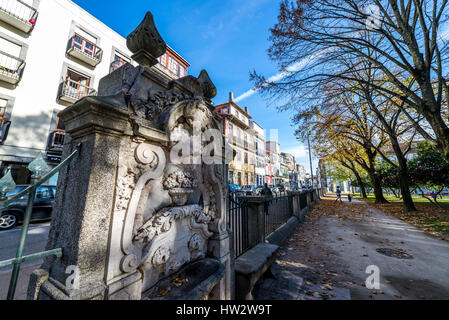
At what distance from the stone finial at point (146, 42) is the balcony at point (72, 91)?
14116 millimetres

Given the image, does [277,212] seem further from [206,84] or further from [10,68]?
[10,68]

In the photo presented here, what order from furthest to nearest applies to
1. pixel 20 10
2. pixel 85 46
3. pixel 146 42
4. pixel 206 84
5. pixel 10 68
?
1. pixel 85 46
2. pixel 20 10
3. pixel 10 68
4. pixel 206 84
5. pixel 146 42

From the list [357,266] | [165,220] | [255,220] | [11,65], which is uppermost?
[11,65]

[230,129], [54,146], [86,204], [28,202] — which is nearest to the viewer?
[28,202]

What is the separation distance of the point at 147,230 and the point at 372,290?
13.6ft

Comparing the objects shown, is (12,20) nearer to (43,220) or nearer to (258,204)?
(43,220)

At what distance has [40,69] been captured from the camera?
12.3 metres

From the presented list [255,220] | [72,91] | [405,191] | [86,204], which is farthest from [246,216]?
[72,91]

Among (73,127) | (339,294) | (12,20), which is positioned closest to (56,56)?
(12,20)

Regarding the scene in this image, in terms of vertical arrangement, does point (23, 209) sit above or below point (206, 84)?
below

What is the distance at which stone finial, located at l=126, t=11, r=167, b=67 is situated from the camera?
209 cm

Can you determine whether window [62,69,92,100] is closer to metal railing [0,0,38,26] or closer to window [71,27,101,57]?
window [71,27,101,57]

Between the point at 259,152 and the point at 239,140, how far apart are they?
8931mm

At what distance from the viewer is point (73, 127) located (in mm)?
1562
